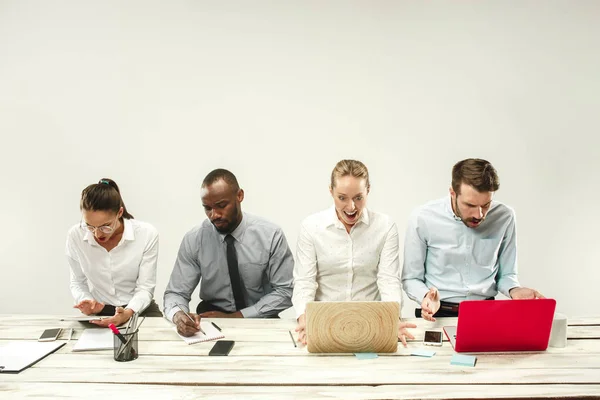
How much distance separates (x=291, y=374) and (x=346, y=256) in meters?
0.97

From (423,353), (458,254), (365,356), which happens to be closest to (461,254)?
(458,254)

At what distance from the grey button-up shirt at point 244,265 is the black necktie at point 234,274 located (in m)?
0.02

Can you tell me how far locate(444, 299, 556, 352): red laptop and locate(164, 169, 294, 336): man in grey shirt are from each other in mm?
1128

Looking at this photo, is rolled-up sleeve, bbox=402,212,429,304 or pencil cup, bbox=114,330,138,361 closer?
pencil cup, bbox=114,330,138,361

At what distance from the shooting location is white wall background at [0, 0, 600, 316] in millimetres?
3441

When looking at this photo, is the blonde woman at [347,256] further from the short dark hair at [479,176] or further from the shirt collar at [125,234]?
the shirt collar at [125,234]

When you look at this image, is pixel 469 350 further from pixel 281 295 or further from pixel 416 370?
pixel 281 295

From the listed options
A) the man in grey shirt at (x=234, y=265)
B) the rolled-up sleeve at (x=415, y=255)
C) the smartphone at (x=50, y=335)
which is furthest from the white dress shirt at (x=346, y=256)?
the smartphone at (x=50, y=335)

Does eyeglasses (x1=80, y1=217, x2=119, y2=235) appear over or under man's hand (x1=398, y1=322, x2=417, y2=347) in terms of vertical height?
over

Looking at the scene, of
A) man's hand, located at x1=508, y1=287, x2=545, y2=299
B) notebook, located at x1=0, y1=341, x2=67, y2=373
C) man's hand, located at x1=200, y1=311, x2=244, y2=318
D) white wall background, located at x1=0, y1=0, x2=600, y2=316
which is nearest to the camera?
notebook, located at x1=0, y1=341, x2=67, y2=373

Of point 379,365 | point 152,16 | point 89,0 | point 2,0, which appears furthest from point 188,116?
point 379,365

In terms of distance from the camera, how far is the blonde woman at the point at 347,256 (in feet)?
7.92

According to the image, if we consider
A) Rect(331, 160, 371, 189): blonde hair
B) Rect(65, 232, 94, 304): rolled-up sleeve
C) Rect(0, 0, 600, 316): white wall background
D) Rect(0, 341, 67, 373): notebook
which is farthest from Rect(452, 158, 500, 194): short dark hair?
Rect(65, 232, 94, 304): rolled-up sleeve

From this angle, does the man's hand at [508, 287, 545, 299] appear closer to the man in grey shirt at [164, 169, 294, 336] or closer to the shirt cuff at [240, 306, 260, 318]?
the man in grey shirt at [164, 169, 294, 336]
